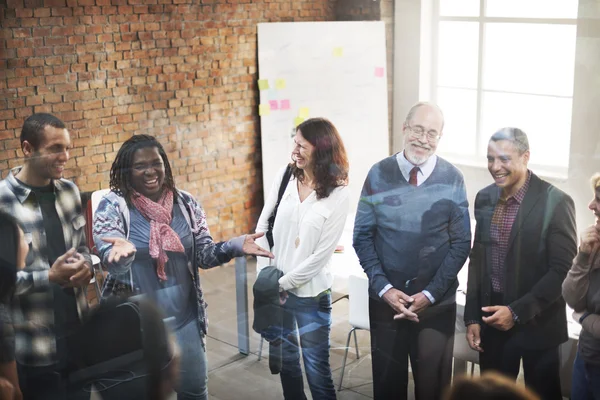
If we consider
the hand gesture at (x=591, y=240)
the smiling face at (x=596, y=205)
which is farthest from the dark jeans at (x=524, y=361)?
the smiling face at (x=596, y=205)

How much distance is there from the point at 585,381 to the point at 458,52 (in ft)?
4.65

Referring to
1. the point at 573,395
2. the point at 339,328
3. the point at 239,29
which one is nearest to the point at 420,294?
the point at 339,328

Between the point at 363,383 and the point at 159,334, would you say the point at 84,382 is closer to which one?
the point at 159,334

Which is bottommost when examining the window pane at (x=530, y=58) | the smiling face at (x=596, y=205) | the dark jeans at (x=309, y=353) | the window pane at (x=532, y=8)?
the dark jeans at (x=309, y=353)

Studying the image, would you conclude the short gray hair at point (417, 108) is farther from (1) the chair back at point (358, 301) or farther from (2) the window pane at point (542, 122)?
(1) the chair back at point (358, 301)

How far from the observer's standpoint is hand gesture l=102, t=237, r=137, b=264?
2.96 m

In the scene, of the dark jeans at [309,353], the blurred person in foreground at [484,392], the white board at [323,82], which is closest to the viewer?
the blurred person in foreground at [484,392]

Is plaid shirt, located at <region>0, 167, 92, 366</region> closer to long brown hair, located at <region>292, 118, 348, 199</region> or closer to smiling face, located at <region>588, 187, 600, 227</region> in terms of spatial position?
long brown hair, located at <region>292, 118, 348, 199</region>

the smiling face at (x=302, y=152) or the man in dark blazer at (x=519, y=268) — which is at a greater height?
A: the smiling face at (x=302, y=152)

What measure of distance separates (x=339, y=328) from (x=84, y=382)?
1.12 meters

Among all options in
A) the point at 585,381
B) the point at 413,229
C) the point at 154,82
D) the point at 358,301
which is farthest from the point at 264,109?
the point at 585,381

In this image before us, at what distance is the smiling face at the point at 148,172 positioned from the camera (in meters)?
2.96

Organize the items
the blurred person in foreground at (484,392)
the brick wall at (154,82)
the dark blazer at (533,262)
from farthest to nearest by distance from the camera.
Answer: the dark blazer at (533,262)
the brick wall at (154,82)
the blurred person in foreground at (484,392)

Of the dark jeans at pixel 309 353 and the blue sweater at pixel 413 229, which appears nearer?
the blue sweater at pixel 413 229
